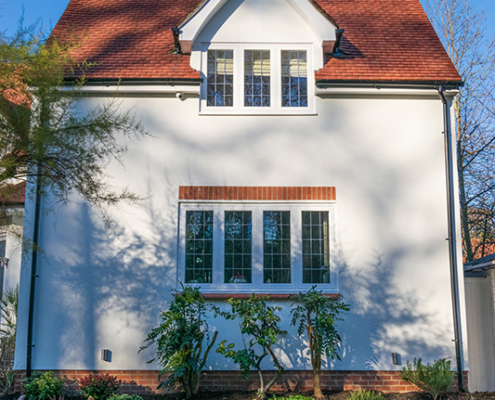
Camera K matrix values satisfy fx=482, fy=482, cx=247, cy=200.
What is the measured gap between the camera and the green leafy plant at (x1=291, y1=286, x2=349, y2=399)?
7.93 meters

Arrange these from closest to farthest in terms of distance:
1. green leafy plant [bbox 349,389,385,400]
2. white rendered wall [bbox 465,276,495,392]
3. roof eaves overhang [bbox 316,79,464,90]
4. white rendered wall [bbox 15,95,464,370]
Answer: green leafy plant [bbox 349,389,385,400]
white rendered wall [bbox 15,95,464,370]
white rendered wall [bbox 465,276,495,392]
roof eaves overhang [bbox 316,79,464,90]

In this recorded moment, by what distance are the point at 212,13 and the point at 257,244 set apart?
469cm

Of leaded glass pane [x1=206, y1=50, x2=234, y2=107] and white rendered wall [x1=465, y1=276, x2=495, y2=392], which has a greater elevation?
leaded glass pane [x1=206, y1=50, x2=234, y2=107]

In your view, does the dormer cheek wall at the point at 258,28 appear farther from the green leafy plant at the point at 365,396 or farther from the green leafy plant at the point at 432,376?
the green leafy plant at the point at 365,396

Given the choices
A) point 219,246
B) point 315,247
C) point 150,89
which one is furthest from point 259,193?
point 150,89

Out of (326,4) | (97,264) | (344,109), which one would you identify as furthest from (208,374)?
(326,4)

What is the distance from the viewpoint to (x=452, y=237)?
9047 mm

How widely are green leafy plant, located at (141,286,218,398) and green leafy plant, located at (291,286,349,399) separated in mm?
1516

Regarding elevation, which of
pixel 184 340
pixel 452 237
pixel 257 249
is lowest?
pixel 184 340

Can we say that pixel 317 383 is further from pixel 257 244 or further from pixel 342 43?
pixel 342 43

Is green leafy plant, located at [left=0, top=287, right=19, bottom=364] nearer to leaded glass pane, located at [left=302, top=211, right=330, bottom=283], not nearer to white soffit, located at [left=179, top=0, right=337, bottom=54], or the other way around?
leaded glass pane, located at [left=302, top=211, right=330, bottom=283]

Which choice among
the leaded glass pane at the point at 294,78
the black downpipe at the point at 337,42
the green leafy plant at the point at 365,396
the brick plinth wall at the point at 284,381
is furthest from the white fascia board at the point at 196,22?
the green leafy plant at the point at 365,396

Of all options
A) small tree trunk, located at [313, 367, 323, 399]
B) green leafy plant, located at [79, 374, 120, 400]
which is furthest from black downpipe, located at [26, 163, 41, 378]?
small tree trunk, located at [313, 367, 323, 399]

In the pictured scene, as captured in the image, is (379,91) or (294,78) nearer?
(379,91)
